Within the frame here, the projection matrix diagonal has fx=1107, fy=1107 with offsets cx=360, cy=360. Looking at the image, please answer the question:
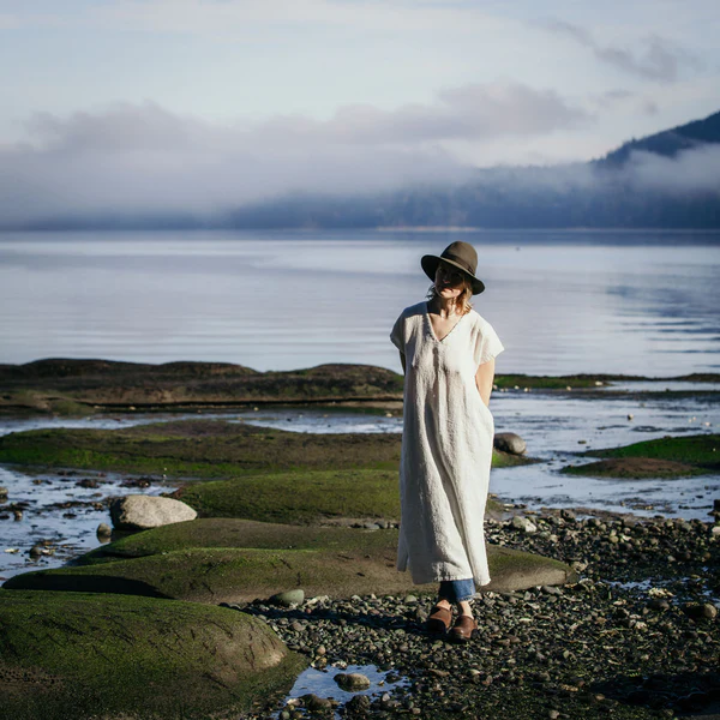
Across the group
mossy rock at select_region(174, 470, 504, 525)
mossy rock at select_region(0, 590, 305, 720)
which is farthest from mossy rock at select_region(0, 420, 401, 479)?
mossy rock at select_region(0, 590, 305, 720)

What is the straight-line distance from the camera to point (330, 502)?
14.6 m

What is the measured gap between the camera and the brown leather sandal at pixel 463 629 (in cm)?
835

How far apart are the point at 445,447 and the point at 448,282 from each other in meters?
1.22

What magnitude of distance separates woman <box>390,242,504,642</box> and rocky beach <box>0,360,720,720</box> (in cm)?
69

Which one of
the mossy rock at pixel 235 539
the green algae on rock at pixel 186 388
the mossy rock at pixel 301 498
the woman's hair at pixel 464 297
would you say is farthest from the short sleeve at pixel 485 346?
the green algae on rock at pixel 186 388

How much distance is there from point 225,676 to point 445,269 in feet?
10.8

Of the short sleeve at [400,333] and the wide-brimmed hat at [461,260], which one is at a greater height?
the wide-brimmed hat at [461,260]

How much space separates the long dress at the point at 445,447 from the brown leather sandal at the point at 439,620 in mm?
406

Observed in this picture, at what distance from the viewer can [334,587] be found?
10.0 m

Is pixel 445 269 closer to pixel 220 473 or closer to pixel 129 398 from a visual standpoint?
pixel 220 473

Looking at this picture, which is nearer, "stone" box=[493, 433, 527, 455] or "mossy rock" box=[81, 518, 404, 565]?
"mossy rock" box=[81, 518, 404, 565]

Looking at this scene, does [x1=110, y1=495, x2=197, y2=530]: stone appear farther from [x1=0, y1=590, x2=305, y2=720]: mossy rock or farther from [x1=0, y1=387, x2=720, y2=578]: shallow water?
[x1=0, y1=590, x2=305, y2=720]: mossy rock

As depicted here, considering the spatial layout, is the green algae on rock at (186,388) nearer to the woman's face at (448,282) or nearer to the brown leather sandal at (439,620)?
the brown leather sandal at (439,620)

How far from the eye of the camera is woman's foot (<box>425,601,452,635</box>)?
334 inches
